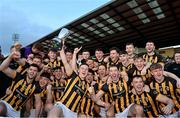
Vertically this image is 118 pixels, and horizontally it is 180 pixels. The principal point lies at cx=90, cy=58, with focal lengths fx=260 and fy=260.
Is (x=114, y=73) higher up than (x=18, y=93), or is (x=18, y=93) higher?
(x=114, y=73)

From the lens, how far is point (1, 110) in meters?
5.72

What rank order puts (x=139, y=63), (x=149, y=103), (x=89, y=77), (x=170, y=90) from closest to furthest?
(x=170, y=90) < (x=149, y=103) < (x=139, y=63) < (x=89, y=77)

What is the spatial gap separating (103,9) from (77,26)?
148 inches

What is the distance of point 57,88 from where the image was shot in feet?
24.3

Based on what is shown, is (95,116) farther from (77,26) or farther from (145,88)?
(77,26)

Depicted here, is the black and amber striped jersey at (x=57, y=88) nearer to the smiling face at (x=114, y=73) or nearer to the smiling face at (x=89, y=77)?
the smiling face at (x=89, y=77)

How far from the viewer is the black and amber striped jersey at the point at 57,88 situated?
7.31 m

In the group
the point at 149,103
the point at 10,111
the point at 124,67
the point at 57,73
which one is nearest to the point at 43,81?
the point at 57,73

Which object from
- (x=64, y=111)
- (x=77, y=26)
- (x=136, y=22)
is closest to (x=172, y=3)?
(x=136, y=22)

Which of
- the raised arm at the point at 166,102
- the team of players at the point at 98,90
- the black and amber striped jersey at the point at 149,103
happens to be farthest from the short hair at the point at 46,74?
the raised arm at the point at 166,102

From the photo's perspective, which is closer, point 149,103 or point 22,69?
point 149,103

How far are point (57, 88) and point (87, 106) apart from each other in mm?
1427

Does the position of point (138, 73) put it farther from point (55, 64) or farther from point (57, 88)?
point (55, 64)

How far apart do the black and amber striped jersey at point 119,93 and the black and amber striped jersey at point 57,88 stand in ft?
5.30
